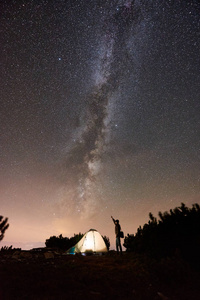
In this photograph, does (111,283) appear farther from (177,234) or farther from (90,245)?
(90,245)

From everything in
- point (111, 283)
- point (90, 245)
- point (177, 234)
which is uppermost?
point (90, 245)

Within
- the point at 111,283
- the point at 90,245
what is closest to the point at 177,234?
the point at 111,283

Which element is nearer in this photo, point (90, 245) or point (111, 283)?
point (111, 283)

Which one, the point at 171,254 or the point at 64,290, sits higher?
the point at 171,254

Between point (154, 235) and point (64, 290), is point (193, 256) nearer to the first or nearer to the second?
point (154, 235)

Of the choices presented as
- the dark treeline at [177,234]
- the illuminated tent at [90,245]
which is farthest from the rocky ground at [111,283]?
the illuminated tent at [90,245]

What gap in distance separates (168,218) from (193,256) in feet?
5.49

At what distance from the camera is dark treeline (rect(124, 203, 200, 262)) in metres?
6.85

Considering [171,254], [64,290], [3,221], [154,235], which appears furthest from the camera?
[3,221]

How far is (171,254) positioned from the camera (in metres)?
7.23

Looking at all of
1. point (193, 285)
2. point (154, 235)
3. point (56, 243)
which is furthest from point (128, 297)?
point (56, 243)

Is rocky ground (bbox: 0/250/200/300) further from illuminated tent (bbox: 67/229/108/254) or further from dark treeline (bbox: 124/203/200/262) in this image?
illuminated tent (bbox: 67/229/108/254)

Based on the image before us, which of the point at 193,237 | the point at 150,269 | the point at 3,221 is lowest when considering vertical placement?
the point at 150,269

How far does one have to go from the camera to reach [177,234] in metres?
7.51
